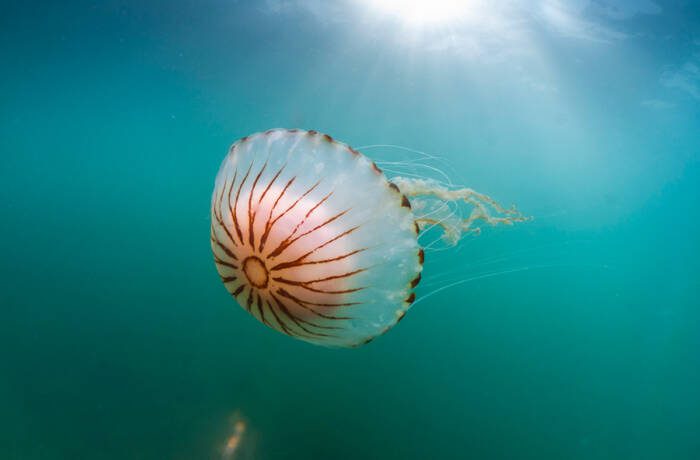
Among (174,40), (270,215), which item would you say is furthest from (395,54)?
(270,215)

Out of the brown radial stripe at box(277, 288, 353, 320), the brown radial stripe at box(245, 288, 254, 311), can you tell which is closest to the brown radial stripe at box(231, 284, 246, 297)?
the brown radial stripe at box(245, 288, 254, 311)

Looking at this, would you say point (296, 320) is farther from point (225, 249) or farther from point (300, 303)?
point (225, 249)


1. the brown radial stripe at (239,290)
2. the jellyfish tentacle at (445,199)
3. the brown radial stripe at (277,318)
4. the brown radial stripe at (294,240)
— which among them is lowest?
the brown radial stripe at (277,318)

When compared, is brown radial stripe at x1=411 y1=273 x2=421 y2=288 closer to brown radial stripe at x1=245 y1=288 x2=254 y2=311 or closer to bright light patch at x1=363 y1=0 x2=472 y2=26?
brown radial stripe at x1=245 y1=288 x2=254 y2=311

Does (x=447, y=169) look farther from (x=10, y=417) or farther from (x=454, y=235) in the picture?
(x=10, y=417)

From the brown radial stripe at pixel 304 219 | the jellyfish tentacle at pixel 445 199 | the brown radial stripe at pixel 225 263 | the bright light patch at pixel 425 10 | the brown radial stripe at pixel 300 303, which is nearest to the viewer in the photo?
the brown radial stripe at pixel 304 219

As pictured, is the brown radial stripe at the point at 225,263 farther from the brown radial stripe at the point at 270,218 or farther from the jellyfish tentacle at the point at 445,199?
the jellyfish tentacle at the point at 445,199

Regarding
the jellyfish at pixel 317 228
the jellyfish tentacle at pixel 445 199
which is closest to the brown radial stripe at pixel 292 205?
the jellyfish at pixel 317 228

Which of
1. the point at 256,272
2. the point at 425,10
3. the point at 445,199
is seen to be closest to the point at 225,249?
the point at 256,272
